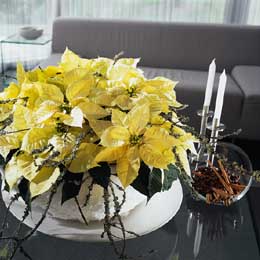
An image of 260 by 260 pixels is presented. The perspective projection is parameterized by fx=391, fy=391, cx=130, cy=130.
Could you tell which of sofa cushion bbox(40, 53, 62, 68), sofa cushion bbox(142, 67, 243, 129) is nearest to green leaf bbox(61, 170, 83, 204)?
sofa cushion bbox(142, 67, 243, 129)

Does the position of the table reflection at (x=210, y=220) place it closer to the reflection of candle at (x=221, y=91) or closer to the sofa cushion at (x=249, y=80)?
the reflection of candle at (x=221, y=91)

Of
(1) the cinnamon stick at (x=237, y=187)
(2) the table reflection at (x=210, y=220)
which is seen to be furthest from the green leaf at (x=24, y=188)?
(1) the cinnamon stick at (x=237, y=187)

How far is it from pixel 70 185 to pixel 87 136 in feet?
0.33

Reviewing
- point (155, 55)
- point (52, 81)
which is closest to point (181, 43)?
point (155, 55)

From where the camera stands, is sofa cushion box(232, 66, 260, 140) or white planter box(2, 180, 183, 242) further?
sofa cushion box(232, 66, 260, 140)

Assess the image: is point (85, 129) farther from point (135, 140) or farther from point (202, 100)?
point (202, 100)

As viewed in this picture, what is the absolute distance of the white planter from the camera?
0.85 meters

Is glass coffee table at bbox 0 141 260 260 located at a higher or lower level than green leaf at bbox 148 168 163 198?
lower

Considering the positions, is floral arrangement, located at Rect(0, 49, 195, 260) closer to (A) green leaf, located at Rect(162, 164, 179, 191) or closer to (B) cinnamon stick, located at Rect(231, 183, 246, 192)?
(A) green leaf, located at Rect(162, 164, 179, 191)

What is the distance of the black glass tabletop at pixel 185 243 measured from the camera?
2.95 feet

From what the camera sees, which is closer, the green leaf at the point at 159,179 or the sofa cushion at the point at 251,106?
the green leaf at the point at 159,179

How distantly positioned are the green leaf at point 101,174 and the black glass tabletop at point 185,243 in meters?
0.22

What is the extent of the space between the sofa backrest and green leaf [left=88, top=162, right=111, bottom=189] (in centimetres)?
215

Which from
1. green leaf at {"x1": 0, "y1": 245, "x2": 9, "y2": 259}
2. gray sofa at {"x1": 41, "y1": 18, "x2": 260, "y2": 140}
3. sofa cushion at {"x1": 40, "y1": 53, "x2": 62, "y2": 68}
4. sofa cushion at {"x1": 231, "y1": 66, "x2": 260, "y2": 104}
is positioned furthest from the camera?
gray sofa at {"x1": 41, "y1": 18, "x2": 260, "y2": 140}
